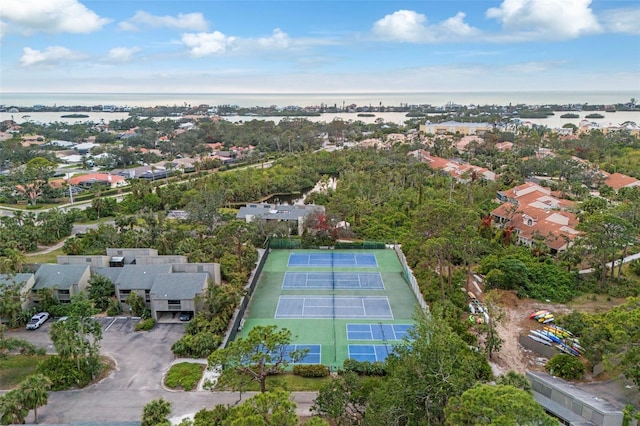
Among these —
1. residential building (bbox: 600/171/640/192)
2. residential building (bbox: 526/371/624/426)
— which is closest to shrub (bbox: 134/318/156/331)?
residential building (bbox: 526/371/624/426)

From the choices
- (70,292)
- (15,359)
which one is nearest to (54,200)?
(70,292)

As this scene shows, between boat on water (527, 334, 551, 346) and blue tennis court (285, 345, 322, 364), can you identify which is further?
boat on water (527, 334, 551, 346)

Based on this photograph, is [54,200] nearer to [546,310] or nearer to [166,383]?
[166,383]

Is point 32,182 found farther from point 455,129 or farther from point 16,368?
point 455,129

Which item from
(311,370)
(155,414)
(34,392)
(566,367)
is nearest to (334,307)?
(311,370)

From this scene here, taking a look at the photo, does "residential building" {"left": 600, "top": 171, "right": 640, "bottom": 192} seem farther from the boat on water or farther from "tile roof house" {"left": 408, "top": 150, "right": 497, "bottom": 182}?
the boat on water
